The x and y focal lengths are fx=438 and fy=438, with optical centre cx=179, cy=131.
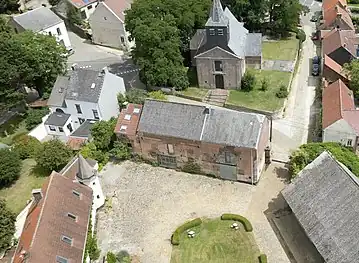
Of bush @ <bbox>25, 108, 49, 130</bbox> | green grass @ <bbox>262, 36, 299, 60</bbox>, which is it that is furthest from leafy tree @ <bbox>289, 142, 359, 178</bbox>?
bush @ <bbox>25, 108, 49, 130</bbox>

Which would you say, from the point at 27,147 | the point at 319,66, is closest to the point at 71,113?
the point at 27,147

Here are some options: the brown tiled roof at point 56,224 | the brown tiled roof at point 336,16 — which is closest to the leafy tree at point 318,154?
the brown tiled roof at point 56,224

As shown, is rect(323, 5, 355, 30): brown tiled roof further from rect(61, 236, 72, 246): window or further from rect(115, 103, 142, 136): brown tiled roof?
rect(61, 236, 72, 246): window

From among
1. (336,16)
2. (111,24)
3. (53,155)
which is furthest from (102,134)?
(336,16)

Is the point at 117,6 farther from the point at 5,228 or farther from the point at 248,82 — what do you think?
the point at 5,228

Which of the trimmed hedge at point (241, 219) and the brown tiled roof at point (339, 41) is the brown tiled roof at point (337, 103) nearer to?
the brown tiled roof at point (339, 41)

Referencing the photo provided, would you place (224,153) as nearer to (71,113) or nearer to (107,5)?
(71,113)
